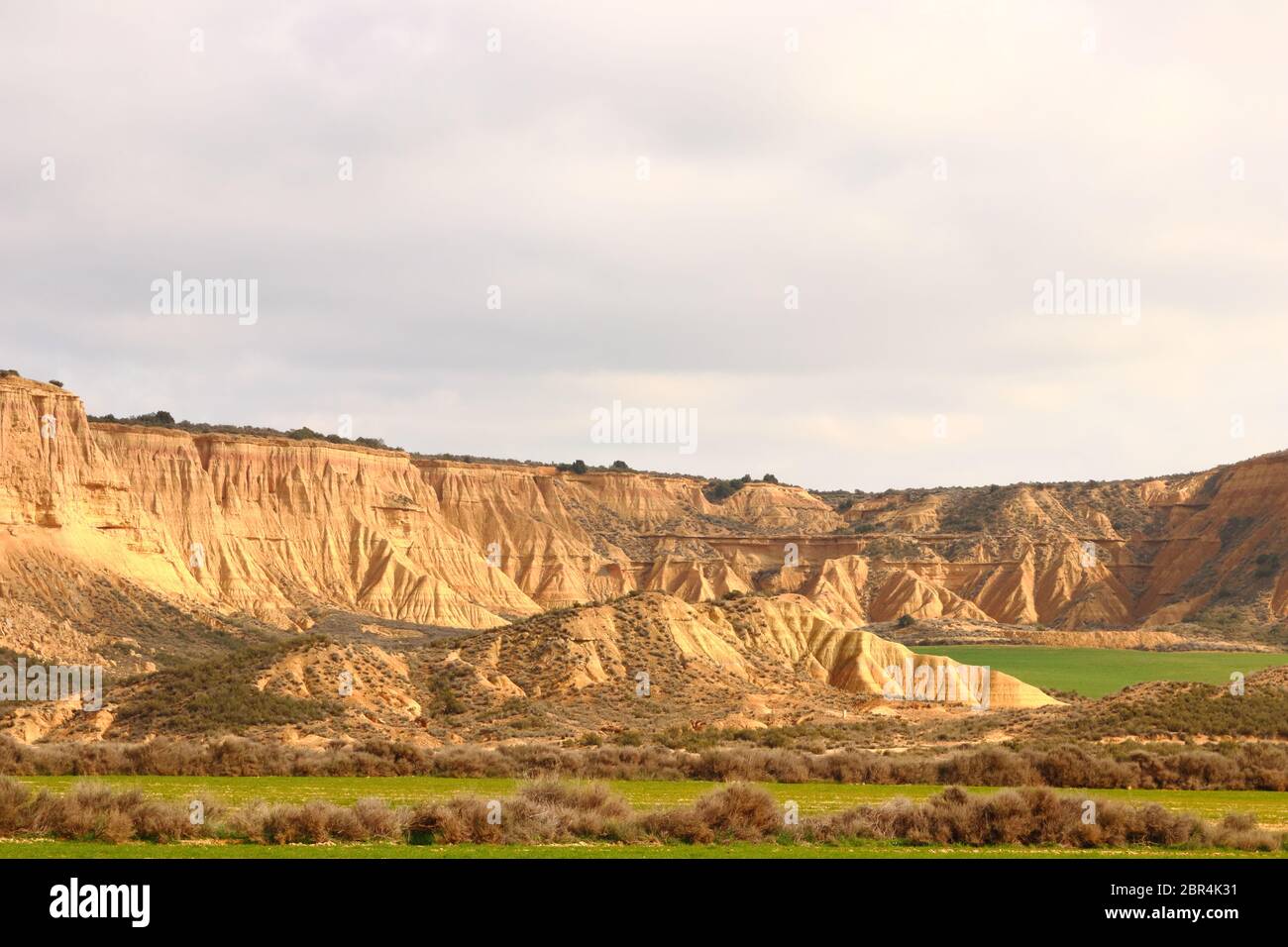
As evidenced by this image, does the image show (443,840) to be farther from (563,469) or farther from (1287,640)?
(563,469)

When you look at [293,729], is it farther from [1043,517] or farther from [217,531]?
[1043,517]

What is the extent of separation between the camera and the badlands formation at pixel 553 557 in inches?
2758

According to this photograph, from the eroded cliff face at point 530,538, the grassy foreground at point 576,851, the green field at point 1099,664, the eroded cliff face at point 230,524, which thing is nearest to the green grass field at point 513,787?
the grassy foreground at point 576,851

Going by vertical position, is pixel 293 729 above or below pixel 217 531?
below

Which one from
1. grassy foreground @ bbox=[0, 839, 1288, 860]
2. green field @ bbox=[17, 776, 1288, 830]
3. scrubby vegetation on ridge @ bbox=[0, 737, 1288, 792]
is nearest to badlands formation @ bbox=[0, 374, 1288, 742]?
scrubby vegetation on ridge @ bbox=[0, 737, 1288, 792]

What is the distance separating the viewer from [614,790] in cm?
2989

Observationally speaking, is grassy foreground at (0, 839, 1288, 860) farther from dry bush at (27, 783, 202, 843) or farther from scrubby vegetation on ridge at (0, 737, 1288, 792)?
scrubby vegetation on ridge at (0, 737, 1288, 792)

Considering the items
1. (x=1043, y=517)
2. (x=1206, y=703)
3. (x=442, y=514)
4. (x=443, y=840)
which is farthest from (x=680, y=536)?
(x=443, y=840)

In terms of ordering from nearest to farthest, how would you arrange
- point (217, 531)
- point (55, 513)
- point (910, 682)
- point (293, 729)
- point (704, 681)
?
point (293, 729), point (704, 681), point (910, 682), point (55, 513), point (217, 531)
